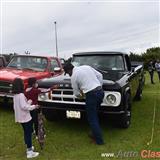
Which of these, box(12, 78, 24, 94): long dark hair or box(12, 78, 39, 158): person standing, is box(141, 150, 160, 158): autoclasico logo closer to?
box(12, 78, 39, 158): person standing

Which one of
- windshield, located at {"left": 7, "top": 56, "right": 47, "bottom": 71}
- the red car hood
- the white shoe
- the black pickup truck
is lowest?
the white shoe

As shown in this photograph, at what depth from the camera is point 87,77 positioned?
577cm

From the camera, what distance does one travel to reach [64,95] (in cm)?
646

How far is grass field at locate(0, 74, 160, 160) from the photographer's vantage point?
17.7 ft

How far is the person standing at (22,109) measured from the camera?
5172mm

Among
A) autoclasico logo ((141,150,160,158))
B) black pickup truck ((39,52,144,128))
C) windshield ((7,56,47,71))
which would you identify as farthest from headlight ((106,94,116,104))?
windshield ((7,56,47,71))

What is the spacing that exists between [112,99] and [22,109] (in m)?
1.92

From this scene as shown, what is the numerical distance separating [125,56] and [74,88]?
3.00m

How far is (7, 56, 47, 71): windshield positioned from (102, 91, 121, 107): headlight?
3.76 meters

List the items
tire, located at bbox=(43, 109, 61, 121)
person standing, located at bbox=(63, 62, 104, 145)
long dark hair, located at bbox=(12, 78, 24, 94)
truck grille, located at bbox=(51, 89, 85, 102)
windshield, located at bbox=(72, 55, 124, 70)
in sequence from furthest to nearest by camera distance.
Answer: windshield, located at bbox=(72, 55, 124, 70), tire, located at bbox=(43, 109, 61, 121), truck grille, located at bbox=(51, 89, 85, 102), person standing, located at bbox=(63, 62, 104, 145), long dark hair, located at bbox=(12, 78, 24, 94)

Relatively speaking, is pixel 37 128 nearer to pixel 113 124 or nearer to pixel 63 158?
pixel 63 158

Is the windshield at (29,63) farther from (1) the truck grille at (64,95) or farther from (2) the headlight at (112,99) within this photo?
(2) the headlight at (112,99)

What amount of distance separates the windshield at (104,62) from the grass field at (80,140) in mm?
1443

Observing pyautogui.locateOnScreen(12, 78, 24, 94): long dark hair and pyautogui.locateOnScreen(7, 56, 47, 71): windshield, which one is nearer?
pyautogui.locateOnScreen(12, 78, 24, 94): long dark hair
